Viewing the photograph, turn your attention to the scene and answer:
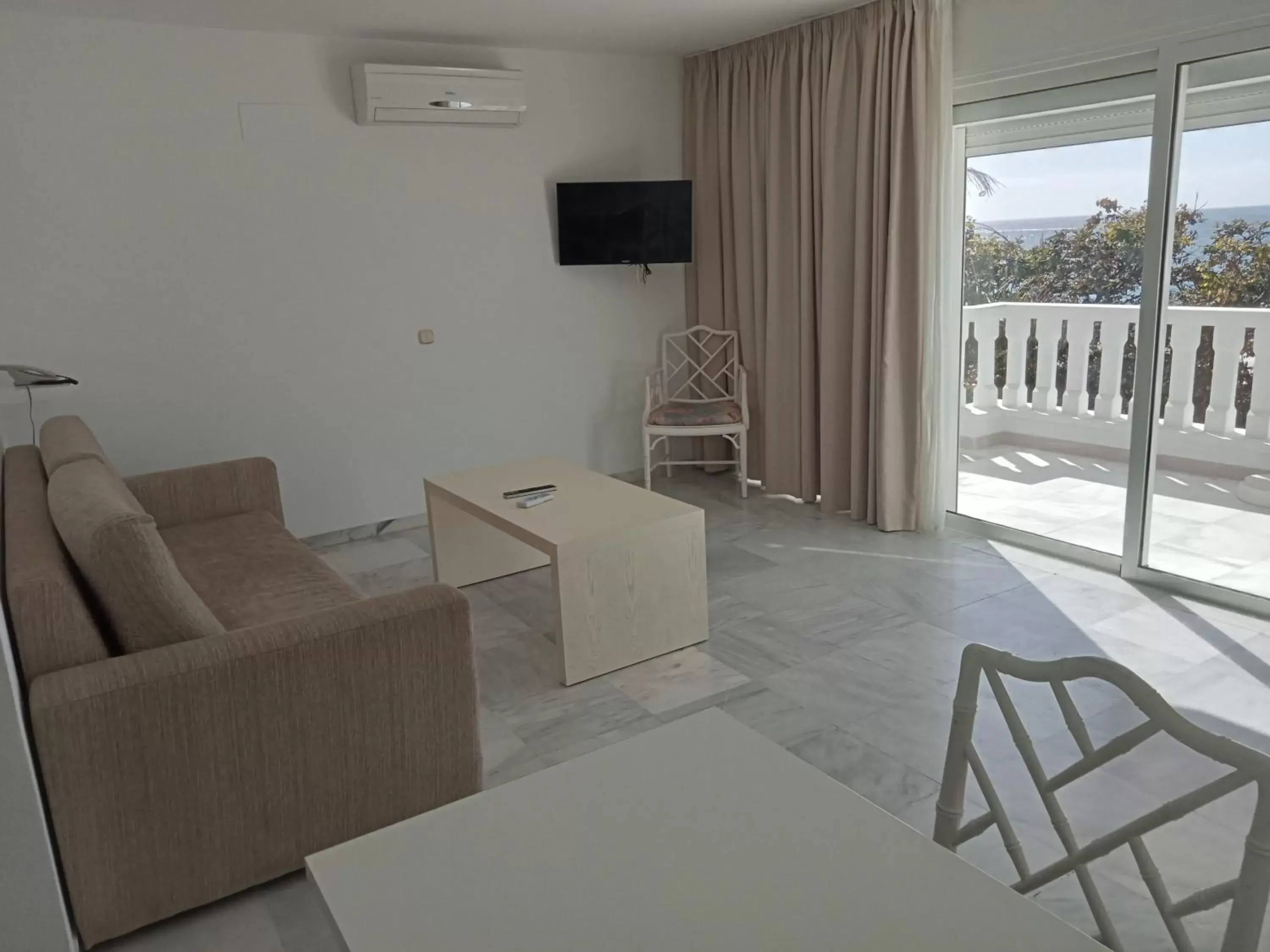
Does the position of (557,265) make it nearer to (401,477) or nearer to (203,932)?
(401,477)

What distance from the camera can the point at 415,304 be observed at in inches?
203

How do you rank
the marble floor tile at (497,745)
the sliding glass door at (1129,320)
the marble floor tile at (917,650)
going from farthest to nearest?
1. the sliding glass door at (1129,320)
2. the marble floor tile at (917,650)
3. the marble floor tile at (497,745)

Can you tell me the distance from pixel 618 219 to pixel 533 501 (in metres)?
2.28

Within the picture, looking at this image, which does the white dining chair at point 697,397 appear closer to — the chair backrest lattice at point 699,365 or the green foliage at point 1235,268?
the chair backrest lattice at point 699,365

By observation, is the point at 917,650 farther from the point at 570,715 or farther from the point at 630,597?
the point at 570,715

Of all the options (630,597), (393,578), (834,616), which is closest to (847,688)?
(834,616)

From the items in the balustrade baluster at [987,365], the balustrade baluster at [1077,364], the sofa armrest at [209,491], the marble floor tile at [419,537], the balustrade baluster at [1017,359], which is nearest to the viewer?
the sofa armrest at [209,491]

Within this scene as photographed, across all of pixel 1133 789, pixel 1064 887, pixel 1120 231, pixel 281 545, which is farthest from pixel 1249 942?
pixel 1120 231

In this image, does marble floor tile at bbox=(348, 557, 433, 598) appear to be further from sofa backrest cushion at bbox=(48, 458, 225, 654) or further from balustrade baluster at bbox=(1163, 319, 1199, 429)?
balustrade baluster at bbox=(1163, 319, 1199, 429)

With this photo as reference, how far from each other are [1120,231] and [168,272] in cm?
418

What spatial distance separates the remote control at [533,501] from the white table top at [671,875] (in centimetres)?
238

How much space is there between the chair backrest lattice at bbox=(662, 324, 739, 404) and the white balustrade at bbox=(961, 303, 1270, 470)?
1.56 m

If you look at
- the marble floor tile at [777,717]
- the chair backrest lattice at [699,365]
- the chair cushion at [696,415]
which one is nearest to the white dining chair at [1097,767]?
the marble floor tile at [777,717]

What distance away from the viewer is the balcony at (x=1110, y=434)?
375cm
